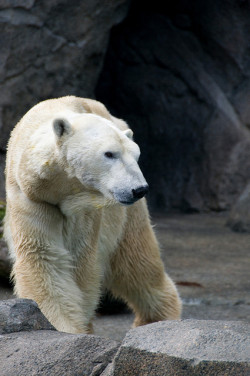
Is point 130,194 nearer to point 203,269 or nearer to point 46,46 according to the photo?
point 203,269

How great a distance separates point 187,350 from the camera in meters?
1.93

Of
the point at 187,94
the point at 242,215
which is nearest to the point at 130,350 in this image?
the point at 242,215

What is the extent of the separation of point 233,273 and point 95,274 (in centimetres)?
214

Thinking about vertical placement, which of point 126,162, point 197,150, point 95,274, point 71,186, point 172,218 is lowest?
point 172,218

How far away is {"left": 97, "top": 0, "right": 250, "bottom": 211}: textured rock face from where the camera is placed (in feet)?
25.5

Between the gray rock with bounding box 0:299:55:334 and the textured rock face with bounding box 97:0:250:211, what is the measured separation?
5.64m

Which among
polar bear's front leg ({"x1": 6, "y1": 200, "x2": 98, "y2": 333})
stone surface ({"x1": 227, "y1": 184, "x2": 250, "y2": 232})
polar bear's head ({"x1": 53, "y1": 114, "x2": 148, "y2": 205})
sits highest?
polar bear's head ({"x1": 53, "y1": 114, "x2": 148, "y2": 205})

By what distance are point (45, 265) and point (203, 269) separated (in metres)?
2.54

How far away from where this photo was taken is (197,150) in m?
8.14

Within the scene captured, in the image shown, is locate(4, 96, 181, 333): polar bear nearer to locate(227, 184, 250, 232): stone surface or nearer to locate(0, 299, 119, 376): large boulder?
locate(0, 299, 119, 376): large boulder

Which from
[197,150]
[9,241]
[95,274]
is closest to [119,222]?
[95,274]

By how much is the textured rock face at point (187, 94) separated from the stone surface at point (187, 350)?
5857 mm

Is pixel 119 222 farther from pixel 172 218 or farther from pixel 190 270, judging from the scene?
pixel 172 218

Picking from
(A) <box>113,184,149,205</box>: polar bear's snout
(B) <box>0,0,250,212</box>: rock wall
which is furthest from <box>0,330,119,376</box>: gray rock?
(B) <box>0,0,250,212</box>: rock wall
